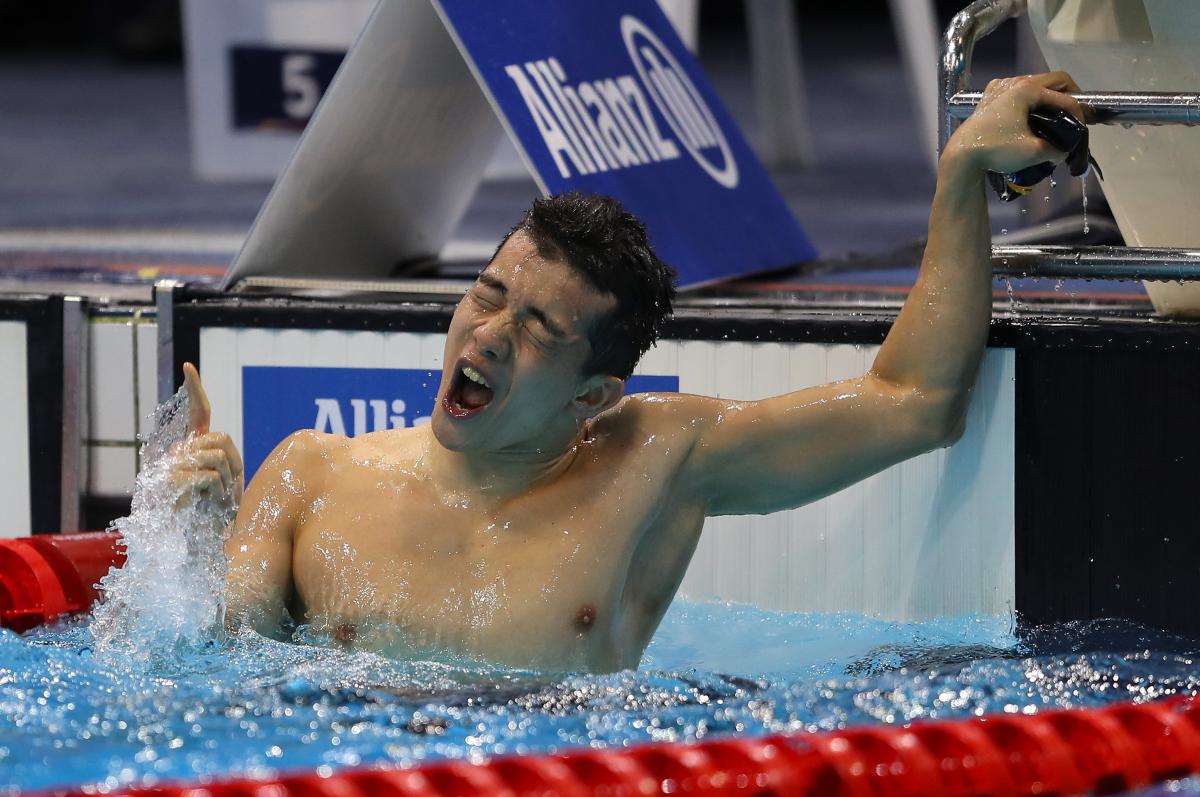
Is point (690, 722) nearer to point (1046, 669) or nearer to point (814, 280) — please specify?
point (1046, 669)

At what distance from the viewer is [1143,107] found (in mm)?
2518

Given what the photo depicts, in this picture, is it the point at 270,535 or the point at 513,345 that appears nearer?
the point at 513,345

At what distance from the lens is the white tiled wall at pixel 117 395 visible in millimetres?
3387

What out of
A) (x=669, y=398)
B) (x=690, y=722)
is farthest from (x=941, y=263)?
(x=690, y=722)

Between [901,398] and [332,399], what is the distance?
3.75ft

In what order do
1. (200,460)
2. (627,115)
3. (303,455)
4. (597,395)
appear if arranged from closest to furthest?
(200,460) → (597,395) → (303,455) → (627,115)

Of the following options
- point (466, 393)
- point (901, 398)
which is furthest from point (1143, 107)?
point (466, 393)

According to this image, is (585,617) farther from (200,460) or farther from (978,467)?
(978,467)

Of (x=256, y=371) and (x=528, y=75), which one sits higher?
(x=528, y=75)

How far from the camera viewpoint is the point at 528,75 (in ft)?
11.0

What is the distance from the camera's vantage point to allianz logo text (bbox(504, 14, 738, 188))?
3342mm

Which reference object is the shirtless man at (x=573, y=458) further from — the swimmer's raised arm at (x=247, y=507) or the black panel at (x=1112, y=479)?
the black panel at (x=1112, y=479)

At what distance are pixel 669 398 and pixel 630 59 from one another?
4.49ft

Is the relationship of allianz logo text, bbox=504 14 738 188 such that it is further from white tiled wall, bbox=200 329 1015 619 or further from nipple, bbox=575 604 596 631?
nipple, bbox=575 604 596 631
